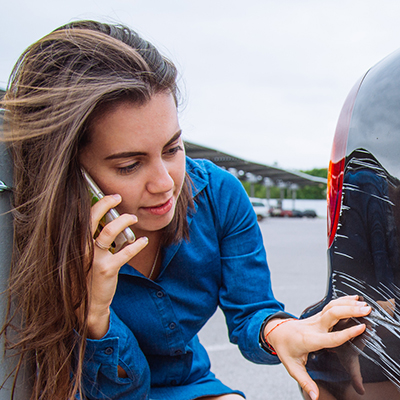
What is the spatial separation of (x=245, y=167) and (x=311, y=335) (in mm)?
25250

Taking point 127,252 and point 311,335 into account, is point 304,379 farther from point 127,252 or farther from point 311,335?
point 127,252

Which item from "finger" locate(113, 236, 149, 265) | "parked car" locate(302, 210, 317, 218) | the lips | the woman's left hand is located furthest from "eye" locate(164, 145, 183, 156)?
"parked car" locate(302, 210, 317, 218)

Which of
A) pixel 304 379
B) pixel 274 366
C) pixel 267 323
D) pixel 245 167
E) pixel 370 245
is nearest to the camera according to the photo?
pixel 370 245

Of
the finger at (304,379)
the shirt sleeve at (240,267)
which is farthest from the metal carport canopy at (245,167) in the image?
the finger at (304,379)

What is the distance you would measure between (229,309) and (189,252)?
0.23 metres

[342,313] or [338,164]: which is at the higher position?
[338,164]

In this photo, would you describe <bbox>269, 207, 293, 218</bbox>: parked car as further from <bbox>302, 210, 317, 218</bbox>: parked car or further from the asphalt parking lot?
the asphalt parking lot

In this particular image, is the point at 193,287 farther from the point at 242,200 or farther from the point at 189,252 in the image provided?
the point at 242,200

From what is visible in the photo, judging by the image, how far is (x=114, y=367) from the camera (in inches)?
A: 45.0

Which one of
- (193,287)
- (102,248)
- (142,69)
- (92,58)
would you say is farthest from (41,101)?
(193,287)

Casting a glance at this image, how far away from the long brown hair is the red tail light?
19.6 inches

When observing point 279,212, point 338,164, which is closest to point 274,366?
point 338,164

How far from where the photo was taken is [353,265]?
89cm

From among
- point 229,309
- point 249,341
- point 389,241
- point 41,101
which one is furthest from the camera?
point 229,309
